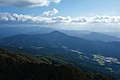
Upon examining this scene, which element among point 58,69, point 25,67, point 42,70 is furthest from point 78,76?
point 25,67

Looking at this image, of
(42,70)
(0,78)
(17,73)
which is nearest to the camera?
(0,78)

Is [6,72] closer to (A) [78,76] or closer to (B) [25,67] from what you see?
(B) [25,67]

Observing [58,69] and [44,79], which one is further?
[58,69]

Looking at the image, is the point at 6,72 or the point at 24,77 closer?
the point at 24,77

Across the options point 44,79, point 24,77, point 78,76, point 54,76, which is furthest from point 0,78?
point 78,76

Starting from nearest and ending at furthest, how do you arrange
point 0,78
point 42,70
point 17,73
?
point 0,78, point 17,73, point 42,70

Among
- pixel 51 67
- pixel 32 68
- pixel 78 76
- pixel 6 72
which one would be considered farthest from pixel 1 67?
pixel 78 76

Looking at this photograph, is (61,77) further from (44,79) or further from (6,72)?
(6,72)

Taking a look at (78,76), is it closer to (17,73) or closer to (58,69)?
(58,69)
